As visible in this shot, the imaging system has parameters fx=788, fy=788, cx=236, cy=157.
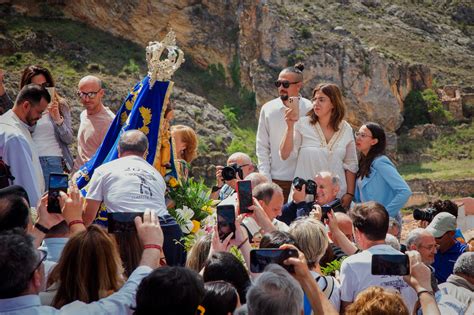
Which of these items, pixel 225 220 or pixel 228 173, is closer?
pixel 225 220

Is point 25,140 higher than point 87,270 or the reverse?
higher

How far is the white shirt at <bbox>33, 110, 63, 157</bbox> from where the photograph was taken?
7.52 m

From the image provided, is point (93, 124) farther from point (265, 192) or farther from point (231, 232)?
point (231, 232)

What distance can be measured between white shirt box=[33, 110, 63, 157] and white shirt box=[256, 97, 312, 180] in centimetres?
213

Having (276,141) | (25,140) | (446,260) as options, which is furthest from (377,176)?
(25,140)

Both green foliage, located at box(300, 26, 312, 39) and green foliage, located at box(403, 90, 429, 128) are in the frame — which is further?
green foliage, located at box(403, 90, 429, 128)

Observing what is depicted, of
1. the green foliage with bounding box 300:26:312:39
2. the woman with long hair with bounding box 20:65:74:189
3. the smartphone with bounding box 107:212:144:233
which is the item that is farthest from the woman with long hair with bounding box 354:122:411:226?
the green foliage with bounding box 300:26:312:39

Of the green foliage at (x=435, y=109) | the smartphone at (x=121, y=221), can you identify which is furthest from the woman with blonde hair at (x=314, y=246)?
the green foliage at (x=435, y=109)

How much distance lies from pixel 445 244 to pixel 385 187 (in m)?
0.80

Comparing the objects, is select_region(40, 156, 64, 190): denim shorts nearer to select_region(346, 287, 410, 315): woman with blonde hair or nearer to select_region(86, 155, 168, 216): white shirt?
select_region(86, 155, 168, 216): white shirt

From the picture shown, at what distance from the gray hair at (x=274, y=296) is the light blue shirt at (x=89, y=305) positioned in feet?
1.96

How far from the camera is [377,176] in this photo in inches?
310

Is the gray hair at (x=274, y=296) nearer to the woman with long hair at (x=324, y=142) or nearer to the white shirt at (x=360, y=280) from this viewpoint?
the white shirt at (x=360, y=280)

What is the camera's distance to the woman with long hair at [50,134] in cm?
754
